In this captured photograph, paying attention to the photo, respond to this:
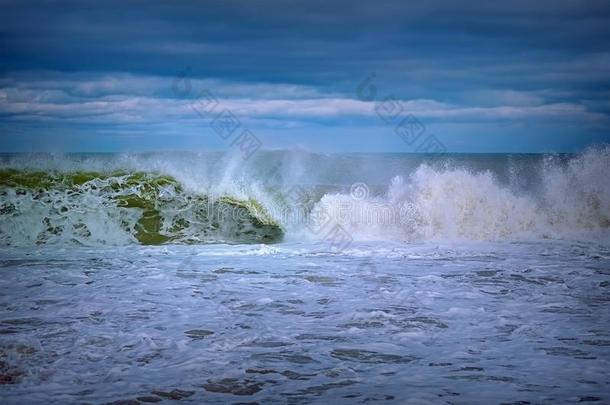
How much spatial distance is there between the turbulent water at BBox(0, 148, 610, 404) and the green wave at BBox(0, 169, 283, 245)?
0.15 feet

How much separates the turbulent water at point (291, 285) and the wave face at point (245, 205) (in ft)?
0.17

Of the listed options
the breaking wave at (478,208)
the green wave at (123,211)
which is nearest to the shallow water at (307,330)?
the green wave at (123,211)

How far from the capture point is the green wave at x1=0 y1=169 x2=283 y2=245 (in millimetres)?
14086

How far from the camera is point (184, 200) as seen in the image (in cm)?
1541

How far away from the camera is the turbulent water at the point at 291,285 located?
15.6ft

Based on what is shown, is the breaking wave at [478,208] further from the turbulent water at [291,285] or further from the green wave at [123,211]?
the green wave at [123,211]

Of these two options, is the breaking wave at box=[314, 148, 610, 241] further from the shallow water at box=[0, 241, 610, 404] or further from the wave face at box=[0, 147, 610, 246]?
the shallow water at box=[0, 241, 610, 404]

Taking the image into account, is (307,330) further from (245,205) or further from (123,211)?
(123,211)

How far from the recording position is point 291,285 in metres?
8.72

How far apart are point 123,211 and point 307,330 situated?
31.2 feet

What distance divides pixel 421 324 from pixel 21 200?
38.0 ft

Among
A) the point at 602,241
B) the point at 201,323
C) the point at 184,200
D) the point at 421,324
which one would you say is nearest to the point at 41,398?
the point at 201,323

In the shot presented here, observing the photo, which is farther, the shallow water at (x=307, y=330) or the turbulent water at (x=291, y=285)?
the turbulent water at (x=291, y=285)

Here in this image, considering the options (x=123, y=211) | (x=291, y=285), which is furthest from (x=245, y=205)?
(x=291, y=285)
